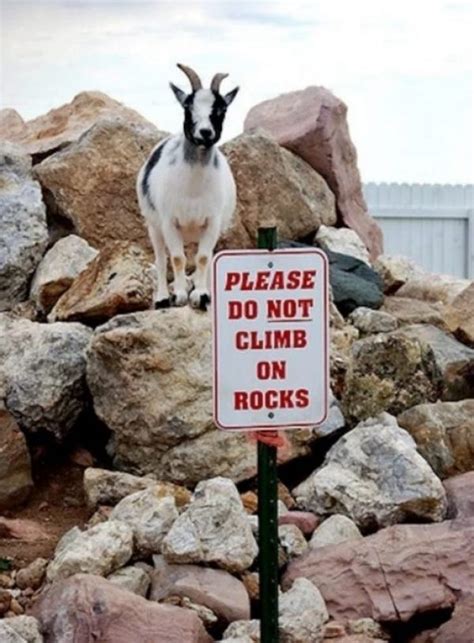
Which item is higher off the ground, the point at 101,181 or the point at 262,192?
the point at 101,181

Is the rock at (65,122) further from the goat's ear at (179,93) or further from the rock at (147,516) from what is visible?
the rock at (147,516)

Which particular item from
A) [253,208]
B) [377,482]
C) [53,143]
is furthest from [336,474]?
[53,143]

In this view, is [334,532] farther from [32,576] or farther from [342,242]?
[342,242]

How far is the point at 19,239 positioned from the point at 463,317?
331cm

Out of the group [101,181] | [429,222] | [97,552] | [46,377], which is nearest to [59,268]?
[101,181]

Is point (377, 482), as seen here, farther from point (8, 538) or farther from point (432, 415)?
point (8, 538)

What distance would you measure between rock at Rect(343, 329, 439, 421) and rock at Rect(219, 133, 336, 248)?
2.40 meters

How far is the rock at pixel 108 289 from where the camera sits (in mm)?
9156

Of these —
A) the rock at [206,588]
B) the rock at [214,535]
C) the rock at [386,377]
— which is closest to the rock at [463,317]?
the rock at [386,377]

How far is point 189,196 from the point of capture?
849 centimetres

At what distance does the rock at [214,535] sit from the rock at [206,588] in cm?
6

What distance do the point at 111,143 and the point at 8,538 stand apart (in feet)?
13.6

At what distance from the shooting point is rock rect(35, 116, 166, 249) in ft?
35.7

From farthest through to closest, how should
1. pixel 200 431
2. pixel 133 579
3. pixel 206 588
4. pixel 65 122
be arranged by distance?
pixel 65 122 → pixel 200 431 → pixel 133 579 → pixel 206 588
